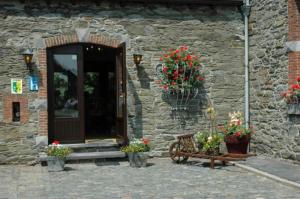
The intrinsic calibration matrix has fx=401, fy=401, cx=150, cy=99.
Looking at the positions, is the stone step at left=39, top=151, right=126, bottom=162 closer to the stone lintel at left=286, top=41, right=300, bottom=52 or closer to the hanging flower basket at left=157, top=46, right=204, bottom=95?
the hanging flower basket at left=157, top=46, right=204, bottom=95

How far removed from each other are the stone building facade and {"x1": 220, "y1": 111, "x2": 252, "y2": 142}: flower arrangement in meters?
0.59

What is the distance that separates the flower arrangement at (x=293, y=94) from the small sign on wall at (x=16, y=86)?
5.76 meters

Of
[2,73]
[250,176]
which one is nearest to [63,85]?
[2,73]

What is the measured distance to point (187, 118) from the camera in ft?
32.3

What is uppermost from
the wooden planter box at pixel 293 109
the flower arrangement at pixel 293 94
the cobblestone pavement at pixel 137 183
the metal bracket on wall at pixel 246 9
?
the metal bracket on wall at pixel 246 9

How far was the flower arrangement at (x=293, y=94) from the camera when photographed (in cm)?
819

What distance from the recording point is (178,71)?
31.3 feet

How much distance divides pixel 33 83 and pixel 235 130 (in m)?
4.68

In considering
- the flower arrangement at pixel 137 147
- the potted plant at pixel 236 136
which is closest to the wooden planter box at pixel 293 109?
the potted plant at pixel 236 136

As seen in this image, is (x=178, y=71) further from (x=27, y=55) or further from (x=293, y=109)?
(x=27, y=55)

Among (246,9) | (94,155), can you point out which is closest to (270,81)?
(246,9)

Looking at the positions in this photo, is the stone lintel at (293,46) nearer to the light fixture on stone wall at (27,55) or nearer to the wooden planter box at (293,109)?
the wooden planter box at (293,109)

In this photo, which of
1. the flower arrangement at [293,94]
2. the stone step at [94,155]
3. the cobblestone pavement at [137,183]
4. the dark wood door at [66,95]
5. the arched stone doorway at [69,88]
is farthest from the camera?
the dark wood door at [66,95]

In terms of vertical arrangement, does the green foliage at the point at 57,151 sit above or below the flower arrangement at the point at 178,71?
below
